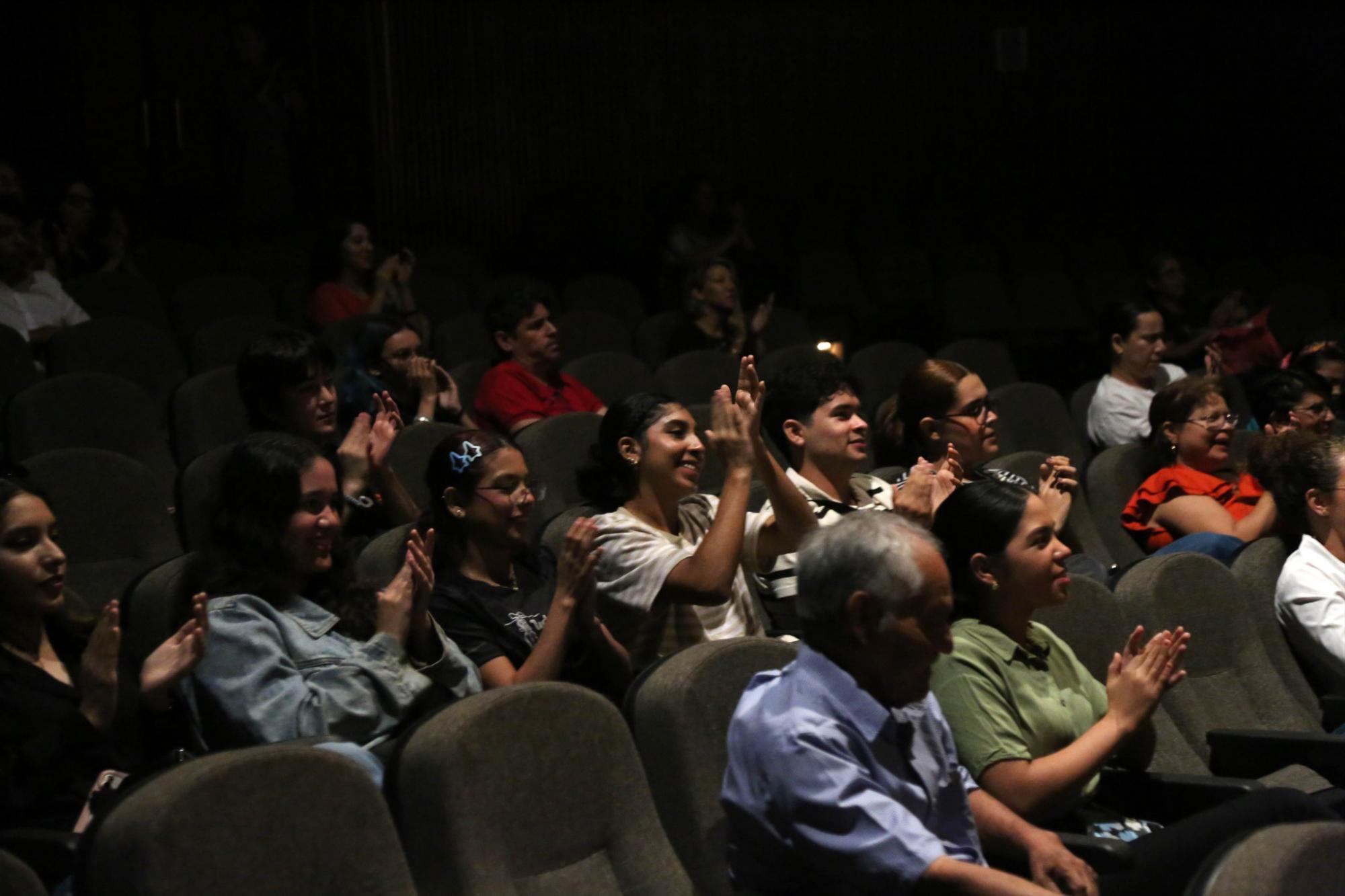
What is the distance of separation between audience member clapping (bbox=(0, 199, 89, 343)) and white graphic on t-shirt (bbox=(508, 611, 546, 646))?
9.26 feet

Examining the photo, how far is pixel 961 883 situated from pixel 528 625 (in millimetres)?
1137

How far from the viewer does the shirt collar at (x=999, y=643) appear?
2.33 meters

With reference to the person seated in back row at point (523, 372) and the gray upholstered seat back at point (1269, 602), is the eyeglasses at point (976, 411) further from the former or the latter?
the person seated in back row at point (523, 372)

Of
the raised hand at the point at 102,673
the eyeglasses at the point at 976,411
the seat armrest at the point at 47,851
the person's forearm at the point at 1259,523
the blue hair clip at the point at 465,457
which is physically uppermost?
the blue hair clip at the point at 465,457

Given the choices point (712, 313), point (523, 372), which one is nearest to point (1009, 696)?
point (523, 372)

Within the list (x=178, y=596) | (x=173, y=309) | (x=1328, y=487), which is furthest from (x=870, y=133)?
(x=178, y=596)

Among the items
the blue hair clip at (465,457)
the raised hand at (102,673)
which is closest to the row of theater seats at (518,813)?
the raised hand at (102,673)

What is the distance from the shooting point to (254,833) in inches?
68.8

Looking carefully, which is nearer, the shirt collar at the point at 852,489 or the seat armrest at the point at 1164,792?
the seat armrest at the point at 1164,792

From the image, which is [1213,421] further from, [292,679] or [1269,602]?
[292,679]

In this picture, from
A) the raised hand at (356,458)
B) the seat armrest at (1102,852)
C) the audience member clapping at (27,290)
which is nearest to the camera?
the seat armrest at (1102,852)

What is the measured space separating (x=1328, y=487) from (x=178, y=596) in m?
2.31

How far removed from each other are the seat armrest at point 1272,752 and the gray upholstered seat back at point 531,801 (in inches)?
45.8

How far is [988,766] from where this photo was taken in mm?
2191
